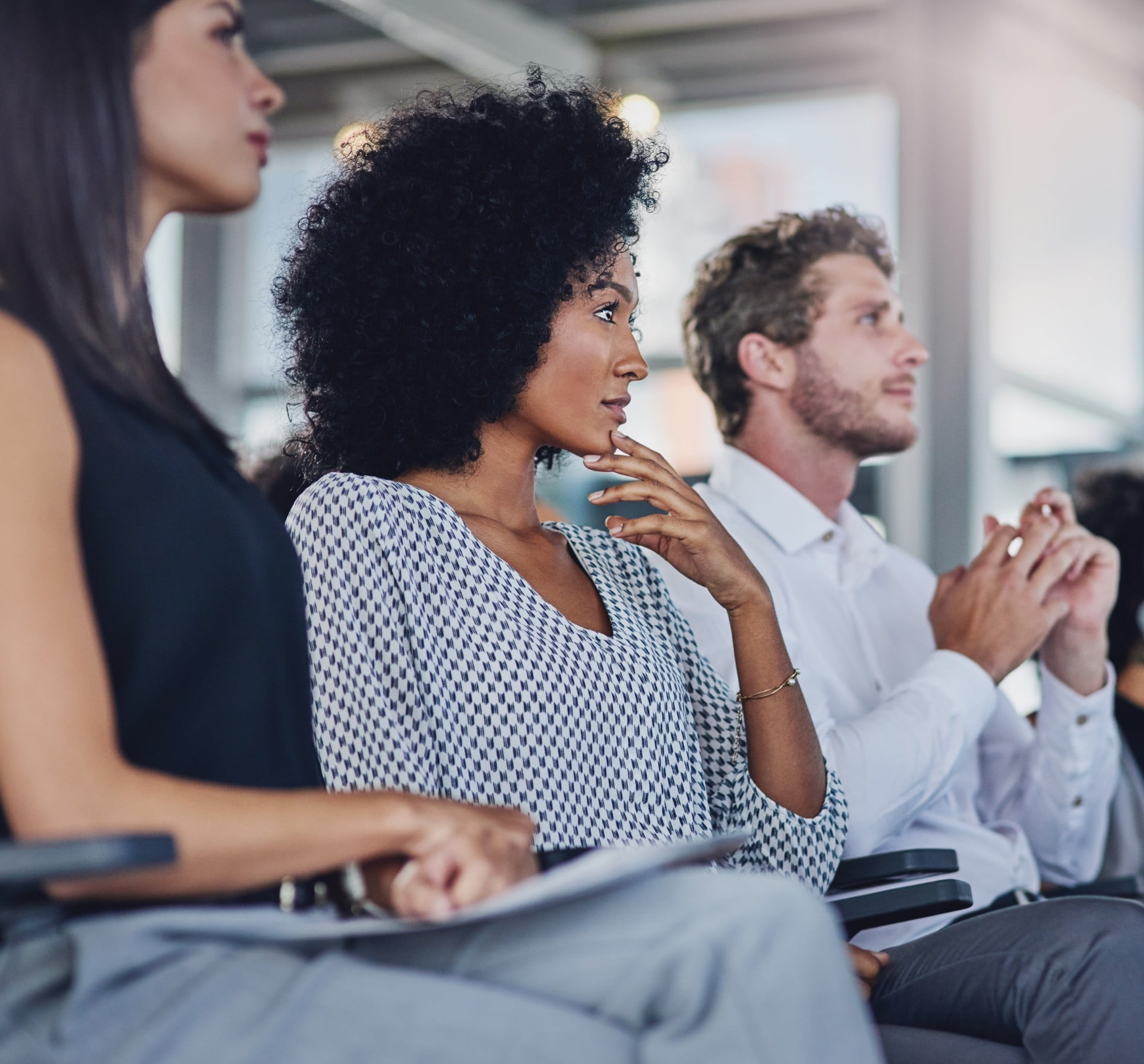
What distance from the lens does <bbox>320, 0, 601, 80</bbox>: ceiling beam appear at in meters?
4.47

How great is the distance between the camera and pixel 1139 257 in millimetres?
4859

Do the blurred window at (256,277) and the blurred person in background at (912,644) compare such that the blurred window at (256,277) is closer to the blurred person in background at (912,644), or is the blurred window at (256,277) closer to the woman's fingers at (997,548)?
the blurred person in background at (912,644)

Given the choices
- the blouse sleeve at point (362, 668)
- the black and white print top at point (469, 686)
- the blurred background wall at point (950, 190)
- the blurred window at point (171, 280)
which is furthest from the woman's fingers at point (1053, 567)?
the blurred window at point (171, 280)

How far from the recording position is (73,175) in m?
0.99

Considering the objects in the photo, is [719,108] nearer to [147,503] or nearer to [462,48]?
[462,48]

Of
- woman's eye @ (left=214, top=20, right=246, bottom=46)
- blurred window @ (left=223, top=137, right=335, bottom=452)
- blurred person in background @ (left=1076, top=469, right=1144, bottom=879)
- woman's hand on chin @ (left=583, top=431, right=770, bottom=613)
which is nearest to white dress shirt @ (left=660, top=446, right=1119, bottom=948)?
blurred person in background @ (left=1076, top=469, right=1144, bottom=879)

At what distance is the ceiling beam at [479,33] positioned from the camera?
4.47 meters

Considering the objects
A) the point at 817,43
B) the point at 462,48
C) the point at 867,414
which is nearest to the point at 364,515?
the point at 867,414

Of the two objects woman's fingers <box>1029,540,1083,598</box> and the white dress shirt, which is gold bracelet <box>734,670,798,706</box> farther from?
woman's fingers <box>1029,540,1083,598</box>

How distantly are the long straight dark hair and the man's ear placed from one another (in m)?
1.59

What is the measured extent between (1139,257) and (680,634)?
3718mm

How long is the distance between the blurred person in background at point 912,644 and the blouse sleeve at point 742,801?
85 mm

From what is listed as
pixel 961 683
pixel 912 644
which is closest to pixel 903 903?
pixel 961 683

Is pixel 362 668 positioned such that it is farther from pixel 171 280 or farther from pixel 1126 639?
pixel 171 280
